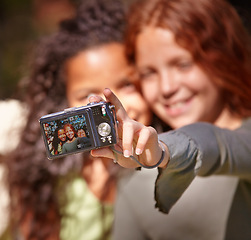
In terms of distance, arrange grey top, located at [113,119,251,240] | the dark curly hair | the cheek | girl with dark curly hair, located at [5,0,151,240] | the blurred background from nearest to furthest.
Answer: grey top, located at [113,119,251,240] → the cheek → girl with dark curly hair, located at [5,0,151,240] → the dark curly hair → the blurred background

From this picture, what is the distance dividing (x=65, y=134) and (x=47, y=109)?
2.40ft

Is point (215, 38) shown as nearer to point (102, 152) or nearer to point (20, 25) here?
point (102, 152)

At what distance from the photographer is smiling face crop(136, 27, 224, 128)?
1097 millimetres

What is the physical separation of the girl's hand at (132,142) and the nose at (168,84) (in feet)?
1.41

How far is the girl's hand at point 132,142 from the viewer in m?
0.62

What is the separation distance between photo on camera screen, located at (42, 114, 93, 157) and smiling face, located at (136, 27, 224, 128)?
0.45m

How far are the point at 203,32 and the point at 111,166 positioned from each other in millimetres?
441

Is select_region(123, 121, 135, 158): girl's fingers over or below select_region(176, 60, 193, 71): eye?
over

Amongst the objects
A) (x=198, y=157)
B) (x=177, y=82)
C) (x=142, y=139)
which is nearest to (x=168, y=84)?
(x=177, y=82)

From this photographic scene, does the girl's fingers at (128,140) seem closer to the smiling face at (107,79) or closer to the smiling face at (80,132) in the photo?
the smiling face at (80,132)

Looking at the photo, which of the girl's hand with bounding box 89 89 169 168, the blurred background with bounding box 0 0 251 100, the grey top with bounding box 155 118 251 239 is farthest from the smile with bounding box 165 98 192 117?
the blurred background with bounding box 0 0 251 100

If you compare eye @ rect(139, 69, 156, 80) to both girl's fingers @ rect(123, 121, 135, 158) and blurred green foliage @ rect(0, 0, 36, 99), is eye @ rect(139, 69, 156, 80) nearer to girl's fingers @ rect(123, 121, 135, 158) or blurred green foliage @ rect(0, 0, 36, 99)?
girl's fingers @ rect(123, 121, 135, 158)

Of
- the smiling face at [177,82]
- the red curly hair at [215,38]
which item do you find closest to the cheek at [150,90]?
the smiling face at [177,82]

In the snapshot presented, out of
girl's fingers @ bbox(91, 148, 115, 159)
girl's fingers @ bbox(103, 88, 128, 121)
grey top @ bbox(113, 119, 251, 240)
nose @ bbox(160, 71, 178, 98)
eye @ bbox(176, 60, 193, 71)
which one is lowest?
grey top @ bbox(113, 119, 251, 240)
